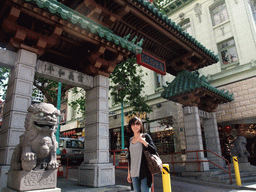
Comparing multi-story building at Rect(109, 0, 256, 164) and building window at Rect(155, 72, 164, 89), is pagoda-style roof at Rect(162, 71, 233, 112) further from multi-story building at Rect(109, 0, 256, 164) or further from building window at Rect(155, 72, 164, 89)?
building window at Rect(155, 72, 164, 89)

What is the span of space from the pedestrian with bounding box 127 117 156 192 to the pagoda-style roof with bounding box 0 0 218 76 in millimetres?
3534

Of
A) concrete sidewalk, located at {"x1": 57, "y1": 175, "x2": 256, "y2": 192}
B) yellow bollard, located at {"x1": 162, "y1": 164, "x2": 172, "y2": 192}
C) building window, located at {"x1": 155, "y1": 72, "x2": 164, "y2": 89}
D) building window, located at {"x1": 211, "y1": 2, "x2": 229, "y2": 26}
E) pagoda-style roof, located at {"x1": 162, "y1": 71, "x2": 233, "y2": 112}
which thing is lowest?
concrete sidewalk, located at {"x1": 57, "y1": 175, "x2": 256, "y2": 192}

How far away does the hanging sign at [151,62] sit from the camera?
8691mm

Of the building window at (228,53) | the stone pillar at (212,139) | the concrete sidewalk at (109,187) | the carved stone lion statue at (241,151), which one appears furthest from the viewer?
the building window at (228,53)

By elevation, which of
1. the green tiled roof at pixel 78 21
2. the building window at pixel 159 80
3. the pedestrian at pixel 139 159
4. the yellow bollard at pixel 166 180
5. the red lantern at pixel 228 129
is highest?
the building window at pixel 159 80

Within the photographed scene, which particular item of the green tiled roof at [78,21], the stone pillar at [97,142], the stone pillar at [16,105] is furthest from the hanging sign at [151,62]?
the stone pillar at [16,105]

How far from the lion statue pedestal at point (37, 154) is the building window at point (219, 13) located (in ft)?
50.4

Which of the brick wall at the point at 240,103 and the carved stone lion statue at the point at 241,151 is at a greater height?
the brick wall at the point at 240,103

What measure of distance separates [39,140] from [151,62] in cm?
687

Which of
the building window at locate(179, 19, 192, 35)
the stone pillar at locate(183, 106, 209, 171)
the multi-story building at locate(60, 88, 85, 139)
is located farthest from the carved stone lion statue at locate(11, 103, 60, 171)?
the multi-story building at locate(60, 88, 85, 139)

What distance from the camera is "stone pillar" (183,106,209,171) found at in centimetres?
962

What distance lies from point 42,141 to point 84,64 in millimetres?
4063

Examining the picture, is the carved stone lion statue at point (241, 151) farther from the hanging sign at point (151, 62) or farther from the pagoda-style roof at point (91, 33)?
the hanging sign at point (151, 62)

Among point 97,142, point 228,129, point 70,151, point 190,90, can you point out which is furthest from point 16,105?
point 228,129
